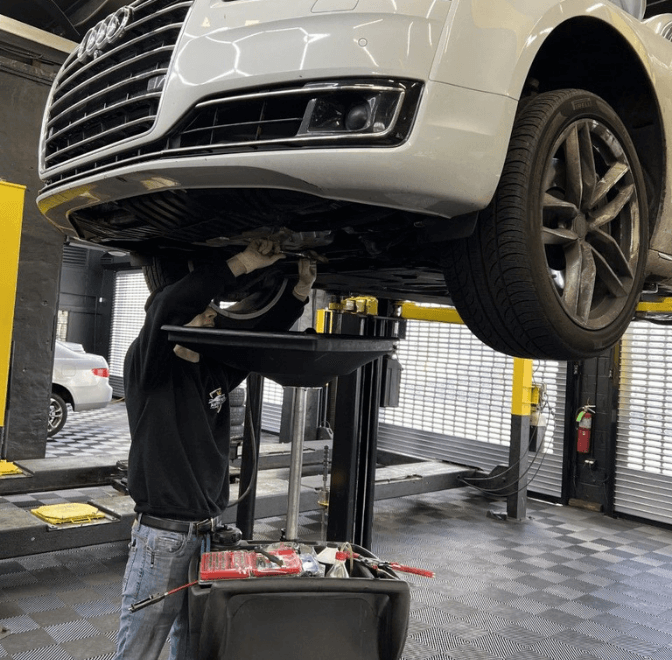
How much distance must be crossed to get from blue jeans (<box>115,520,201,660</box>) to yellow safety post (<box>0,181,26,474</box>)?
5.09ft

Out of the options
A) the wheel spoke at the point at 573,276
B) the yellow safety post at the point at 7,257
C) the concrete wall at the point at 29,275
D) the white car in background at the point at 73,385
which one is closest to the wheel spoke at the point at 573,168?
the wheel spoke at the point at 573,276

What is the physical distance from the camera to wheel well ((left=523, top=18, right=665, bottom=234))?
173 cm

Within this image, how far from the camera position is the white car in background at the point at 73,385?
8109 mm

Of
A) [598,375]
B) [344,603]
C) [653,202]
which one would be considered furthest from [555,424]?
[344,603]

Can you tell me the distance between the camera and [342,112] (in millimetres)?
1306

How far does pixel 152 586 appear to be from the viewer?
6.82 feet

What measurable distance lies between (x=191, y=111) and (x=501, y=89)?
647 mm

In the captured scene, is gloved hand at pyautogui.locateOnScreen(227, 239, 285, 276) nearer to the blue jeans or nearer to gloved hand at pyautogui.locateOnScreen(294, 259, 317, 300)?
gloved hand at pyautogui.locateOnScreen(294, 259, 317, 300)

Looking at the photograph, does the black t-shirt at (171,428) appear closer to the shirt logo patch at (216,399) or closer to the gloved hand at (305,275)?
the shirt logo patch at (216,399)

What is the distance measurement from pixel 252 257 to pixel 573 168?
92 cm

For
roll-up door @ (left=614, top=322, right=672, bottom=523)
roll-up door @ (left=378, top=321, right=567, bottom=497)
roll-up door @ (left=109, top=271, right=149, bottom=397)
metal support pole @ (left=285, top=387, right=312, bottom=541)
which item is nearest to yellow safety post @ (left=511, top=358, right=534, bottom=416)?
roll-up door @ (left=378, top=321, right=567, bottom=497)

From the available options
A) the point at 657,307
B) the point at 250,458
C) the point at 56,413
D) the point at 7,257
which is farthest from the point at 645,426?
the point at 56,413

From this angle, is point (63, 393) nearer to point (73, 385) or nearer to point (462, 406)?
point (73, 385)

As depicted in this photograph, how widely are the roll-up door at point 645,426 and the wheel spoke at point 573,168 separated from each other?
510 cm
